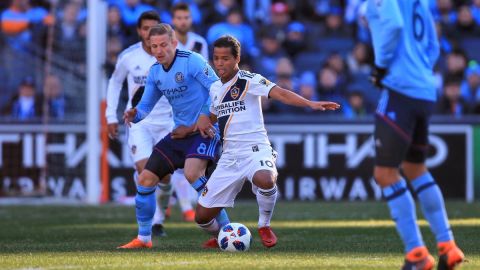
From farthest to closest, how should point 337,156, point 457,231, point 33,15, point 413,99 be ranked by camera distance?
point 33,15, point 337,156, point 457,231, point 413,99

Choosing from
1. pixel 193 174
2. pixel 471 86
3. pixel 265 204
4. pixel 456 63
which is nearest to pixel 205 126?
pixel 193 174

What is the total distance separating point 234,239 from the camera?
31.3 ft

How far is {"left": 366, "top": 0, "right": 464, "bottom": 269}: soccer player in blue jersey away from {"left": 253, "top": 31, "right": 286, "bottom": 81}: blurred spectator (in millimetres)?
13871

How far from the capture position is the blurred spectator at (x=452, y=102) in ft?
63.2

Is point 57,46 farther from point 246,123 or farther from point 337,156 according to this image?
point 246,123

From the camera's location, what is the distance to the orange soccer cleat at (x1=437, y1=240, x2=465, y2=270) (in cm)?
711

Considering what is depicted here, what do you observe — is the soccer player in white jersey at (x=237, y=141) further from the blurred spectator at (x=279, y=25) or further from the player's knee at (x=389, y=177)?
the blurred spectator at (x=279, y=25)

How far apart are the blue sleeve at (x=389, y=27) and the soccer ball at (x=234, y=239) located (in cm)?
281

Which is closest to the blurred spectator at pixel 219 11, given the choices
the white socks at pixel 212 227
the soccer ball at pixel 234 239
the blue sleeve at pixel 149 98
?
the blue sleeve at pixel 149 98

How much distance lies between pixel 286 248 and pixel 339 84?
10.9 m

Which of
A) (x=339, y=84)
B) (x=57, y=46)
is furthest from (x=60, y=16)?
(x=339, y=84)

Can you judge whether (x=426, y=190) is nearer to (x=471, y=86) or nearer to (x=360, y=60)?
(x=471, y=86)

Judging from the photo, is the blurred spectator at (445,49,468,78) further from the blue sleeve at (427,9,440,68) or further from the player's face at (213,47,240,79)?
the blue sleeve at (427,9,440,68)

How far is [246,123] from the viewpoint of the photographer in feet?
31.7
